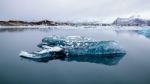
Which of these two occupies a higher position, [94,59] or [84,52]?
[84,52]

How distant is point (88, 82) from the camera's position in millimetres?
5250

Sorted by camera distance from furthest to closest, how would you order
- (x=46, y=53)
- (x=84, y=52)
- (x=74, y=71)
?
(x=84, y=52) < (x=46, y=53) < (x=74, y=71)

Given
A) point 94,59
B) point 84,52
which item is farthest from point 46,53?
point 94,59

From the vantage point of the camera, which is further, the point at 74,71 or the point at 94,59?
the point at 94,59

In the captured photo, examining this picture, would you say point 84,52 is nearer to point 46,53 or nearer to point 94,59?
point 94,59

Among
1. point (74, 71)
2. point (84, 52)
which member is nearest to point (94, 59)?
point (84, 52)

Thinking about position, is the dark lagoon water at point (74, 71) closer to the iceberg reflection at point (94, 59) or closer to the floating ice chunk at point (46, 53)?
the iceberg reflection at point (94, 59)

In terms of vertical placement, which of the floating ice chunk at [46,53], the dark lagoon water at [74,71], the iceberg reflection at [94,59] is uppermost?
the floating ice chunk at [46,53]

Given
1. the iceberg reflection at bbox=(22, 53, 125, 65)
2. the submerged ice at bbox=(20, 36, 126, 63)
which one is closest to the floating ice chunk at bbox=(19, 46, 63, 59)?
the submerged ice at bbox=(20, 36, 126, 63)

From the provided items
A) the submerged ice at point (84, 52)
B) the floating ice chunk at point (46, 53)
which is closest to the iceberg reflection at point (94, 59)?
the submerged ice at point (84, 52)

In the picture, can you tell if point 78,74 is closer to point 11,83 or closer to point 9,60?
point 11,83

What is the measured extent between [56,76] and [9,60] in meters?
2.66

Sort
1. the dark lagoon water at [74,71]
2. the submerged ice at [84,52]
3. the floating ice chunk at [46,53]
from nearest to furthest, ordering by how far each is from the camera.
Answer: the dark lagoon water at [74,71]
the floating ice chunk at [46,53]
the submerged ice at [84,52]

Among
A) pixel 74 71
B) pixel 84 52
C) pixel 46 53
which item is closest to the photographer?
pixel 74 71
